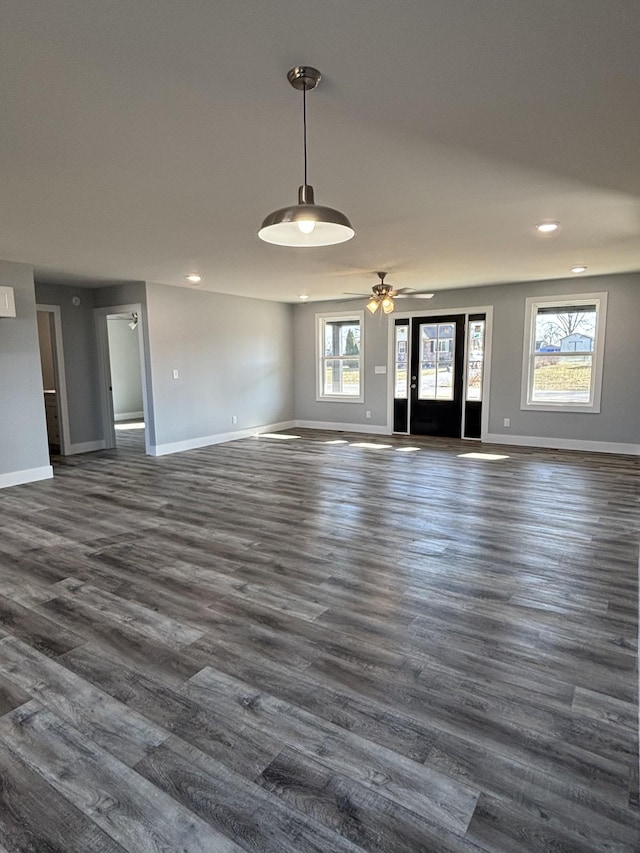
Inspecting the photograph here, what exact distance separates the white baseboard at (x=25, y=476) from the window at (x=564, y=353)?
695 cm

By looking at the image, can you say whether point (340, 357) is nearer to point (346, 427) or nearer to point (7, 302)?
point (346, 427)

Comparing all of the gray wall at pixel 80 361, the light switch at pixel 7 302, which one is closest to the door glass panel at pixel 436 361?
the gray wall at pixel 80 361

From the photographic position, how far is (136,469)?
6.40 metres

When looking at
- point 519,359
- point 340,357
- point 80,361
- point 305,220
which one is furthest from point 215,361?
point 305,220

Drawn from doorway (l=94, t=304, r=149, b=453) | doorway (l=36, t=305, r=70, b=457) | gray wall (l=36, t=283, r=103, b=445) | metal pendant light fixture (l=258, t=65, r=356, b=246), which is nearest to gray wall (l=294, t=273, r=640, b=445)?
gray wall (l=36, t=283, r=103, b=445)

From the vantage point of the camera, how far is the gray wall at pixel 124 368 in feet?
37.0

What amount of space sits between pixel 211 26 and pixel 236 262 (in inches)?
156

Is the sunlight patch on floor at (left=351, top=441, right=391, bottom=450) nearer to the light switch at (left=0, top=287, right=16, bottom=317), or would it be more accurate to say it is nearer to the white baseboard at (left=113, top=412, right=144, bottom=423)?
the light switch at (left=0, top=287, right=16, bottom=317)

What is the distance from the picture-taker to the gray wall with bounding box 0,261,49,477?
5.53 metres

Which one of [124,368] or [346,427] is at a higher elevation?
[124,368]

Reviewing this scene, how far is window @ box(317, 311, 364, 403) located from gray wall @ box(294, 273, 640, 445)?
0.16m

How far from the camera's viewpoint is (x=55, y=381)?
7.32 m

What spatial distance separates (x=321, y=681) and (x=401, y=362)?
23.7ft

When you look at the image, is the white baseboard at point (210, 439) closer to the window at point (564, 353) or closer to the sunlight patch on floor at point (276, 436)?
the sunlight patch on floor at point (276, 436)
